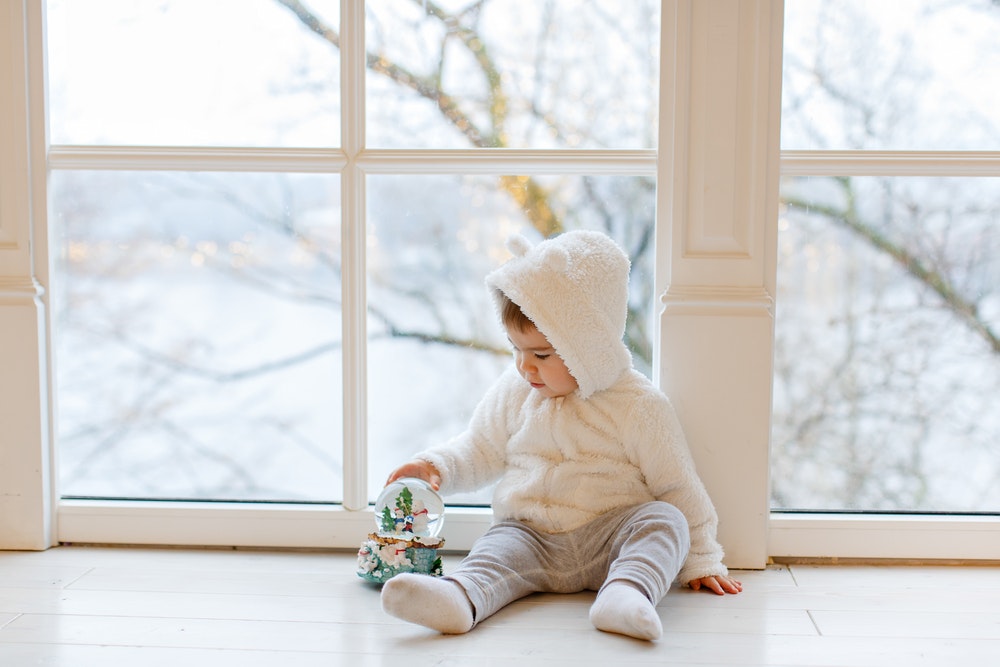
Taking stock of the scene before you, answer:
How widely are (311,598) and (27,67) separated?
3.63 feet

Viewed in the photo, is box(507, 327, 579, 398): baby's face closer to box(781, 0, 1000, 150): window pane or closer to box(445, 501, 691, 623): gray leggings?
box(445, 501, 691, 623): gray leggings

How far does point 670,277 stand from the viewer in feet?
5.71

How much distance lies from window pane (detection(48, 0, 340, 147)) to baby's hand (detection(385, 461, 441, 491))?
629 millimetres

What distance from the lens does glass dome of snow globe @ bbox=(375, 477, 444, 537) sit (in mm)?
1631

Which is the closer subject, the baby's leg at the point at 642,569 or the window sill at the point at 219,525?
the baby's leg at the point at 642,569

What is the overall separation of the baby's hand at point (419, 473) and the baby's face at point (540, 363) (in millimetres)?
235

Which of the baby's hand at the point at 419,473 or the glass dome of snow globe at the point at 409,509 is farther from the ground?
the baby's hand at the point at 419,473

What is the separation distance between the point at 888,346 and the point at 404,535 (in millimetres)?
972

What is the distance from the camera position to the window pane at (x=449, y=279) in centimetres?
183

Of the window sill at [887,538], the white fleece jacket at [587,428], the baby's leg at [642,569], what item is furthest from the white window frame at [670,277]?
the baby's leg at [642,569]

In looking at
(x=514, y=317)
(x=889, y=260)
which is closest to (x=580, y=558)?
(x=514, y=317)

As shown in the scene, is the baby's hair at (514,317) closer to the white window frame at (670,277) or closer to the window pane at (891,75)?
the white window frame at (670,277)

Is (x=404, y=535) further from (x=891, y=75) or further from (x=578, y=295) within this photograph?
(x=891, y=75)

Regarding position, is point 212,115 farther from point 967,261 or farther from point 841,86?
point 967,261
